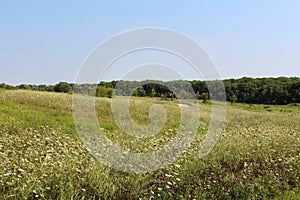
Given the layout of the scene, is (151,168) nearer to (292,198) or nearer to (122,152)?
(122,152)

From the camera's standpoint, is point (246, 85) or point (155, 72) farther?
point (246, 85)

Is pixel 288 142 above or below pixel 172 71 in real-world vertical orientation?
below

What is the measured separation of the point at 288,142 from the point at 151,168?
584 centimetres

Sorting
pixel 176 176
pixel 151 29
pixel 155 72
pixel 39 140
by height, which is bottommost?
pixel 176 176

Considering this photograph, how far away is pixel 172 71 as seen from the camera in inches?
327

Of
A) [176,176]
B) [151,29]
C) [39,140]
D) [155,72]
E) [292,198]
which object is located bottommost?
[292,198]

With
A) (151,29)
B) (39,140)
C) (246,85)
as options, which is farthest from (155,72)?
(246,85)

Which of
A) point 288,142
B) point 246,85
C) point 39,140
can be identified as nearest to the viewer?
point 39,140

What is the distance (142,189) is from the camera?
621cm

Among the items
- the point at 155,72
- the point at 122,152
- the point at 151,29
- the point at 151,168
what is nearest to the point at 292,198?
the point at 151,168

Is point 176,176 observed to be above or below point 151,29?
below

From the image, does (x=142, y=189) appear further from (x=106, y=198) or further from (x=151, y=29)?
(x=151, y=29)

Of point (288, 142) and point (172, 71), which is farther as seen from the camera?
point (288, 142)

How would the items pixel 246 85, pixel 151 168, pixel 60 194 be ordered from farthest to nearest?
pixel 246 85 → pixel 151 168 → pixel 60 194
